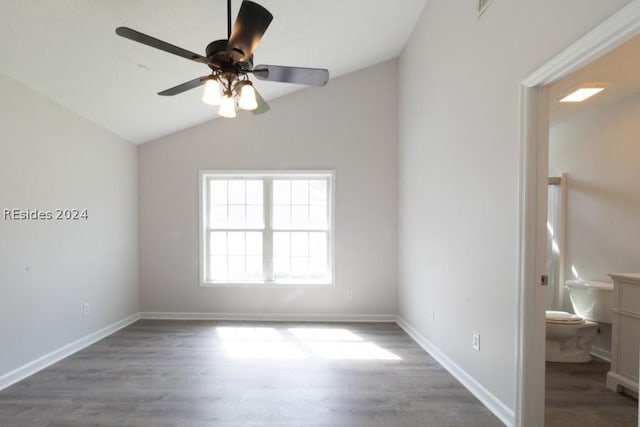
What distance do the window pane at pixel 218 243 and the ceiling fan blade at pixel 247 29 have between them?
290 centimetres

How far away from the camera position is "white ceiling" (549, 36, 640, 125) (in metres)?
2.34

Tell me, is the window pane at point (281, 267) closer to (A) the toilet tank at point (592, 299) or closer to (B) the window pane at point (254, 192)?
(B) the window pane at point (254, 192)

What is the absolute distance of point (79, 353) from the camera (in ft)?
10.1

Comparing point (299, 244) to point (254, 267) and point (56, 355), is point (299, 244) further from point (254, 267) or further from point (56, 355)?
point (56, 355)

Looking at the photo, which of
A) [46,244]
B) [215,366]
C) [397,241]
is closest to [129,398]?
[215,366]

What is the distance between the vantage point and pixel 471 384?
2.38 meters

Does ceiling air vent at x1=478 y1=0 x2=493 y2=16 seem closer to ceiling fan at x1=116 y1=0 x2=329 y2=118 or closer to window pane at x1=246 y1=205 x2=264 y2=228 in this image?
ceiling fan at x1=116 y1=0 x2=329 y2=118

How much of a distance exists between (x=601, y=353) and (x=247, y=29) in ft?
13.6

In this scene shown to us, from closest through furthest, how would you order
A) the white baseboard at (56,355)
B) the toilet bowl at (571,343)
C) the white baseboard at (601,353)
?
the white baseboard at (56,355), the toilet bowl at (571,343), the white baseboard at (601,353)

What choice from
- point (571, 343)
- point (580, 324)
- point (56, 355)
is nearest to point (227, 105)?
point (56, 355)

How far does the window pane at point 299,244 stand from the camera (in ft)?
14.1

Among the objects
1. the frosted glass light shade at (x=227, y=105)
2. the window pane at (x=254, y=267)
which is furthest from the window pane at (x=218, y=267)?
the frosted glass light shade at (x=227, y=105)

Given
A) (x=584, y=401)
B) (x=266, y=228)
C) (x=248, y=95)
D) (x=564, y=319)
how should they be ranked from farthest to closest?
(x=266, y=228)
(x=564, y=319)
(x=584, y=401)
(x=248, y=95)

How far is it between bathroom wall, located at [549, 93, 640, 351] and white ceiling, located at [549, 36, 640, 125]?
0.37 ft
